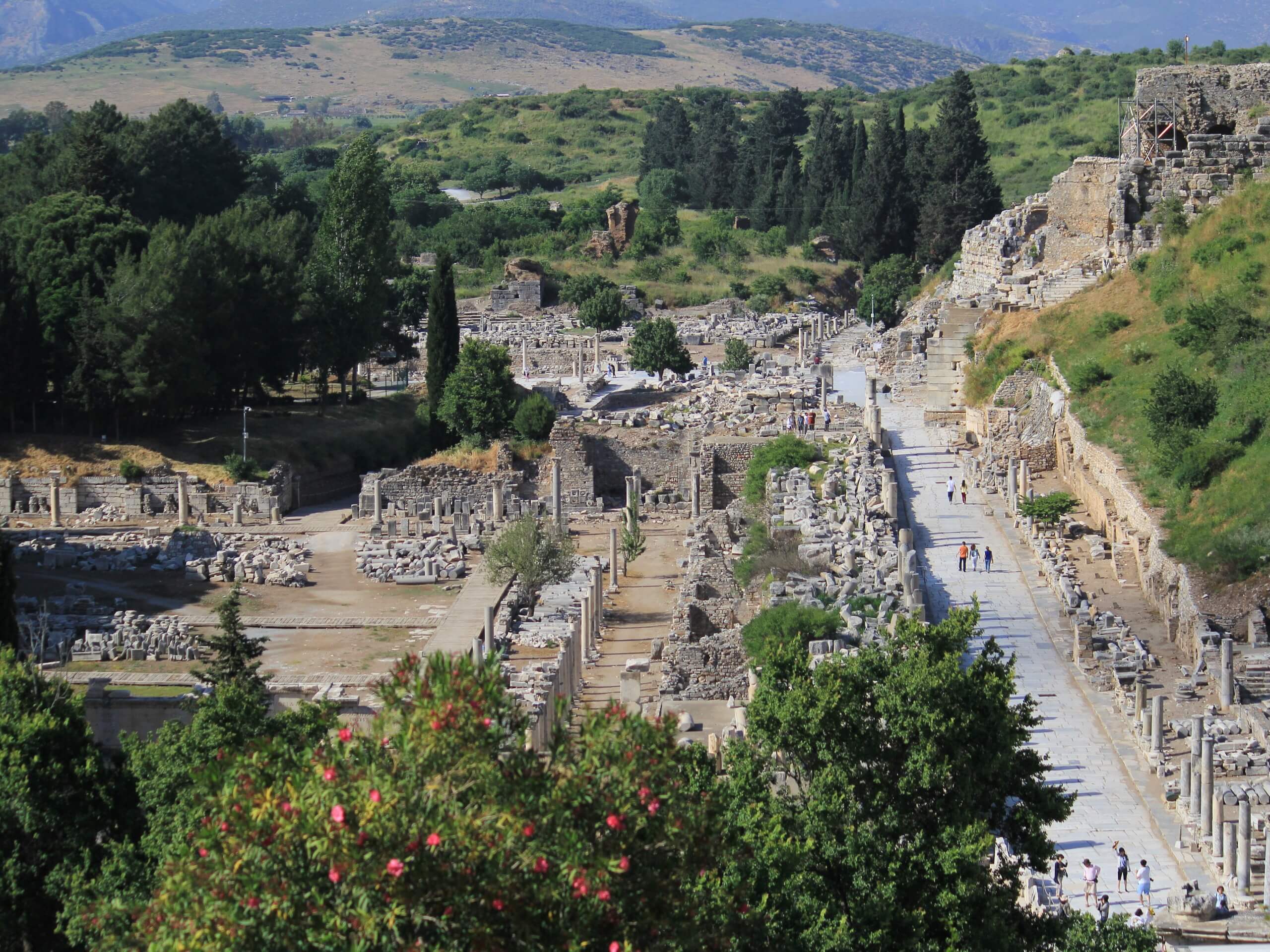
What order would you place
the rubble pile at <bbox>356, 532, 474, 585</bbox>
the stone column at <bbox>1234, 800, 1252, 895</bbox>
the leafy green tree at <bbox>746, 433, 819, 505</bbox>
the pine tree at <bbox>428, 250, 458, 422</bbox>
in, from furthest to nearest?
the pine tree at <bbox>428, 250, 458, 422</bbox> < the leafy green tree at <bbox>746, 433, 819, 505</bbox> < the rubble pile at <bbox>356, 532, 474, 585</bbox> < the stone column at <bbox>1234, 800, 1252, 895</bbox>

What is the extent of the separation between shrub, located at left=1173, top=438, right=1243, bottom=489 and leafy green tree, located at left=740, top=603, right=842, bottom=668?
Result: 30.4 feet

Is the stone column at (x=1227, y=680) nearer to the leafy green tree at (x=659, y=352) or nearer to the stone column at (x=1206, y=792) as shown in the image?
the stone column at (x=1206, y=792)

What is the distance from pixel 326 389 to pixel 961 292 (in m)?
19.1

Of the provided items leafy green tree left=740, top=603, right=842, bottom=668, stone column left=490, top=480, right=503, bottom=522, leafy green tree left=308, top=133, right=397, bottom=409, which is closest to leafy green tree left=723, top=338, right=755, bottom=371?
leafy green tree left=308, top=133, right=397, bottom=409

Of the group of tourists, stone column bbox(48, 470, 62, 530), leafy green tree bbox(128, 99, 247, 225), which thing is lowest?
stone column bbox(48, 470, 62, 530)

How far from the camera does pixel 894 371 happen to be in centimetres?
5731

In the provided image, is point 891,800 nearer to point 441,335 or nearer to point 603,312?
point 441,335

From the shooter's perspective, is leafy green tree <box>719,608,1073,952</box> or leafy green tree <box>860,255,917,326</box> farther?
leafy green tree <box>860,255,917,326</box>

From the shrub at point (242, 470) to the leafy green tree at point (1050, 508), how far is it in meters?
22.2

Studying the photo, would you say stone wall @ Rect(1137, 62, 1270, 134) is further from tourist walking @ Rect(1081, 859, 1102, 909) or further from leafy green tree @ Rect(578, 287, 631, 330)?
tourist walking @ Rect(1081, 859, 1102, 909)

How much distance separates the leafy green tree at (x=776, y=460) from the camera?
45.6 m

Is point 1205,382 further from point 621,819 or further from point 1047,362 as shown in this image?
point 621,819

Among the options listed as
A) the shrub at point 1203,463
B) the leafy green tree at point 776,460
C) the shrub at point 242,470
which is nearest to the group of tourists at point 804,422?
Result: the leafy green tree at point 776,460

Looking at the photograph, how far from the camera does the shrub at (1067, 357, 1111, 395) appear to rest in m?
43.4
